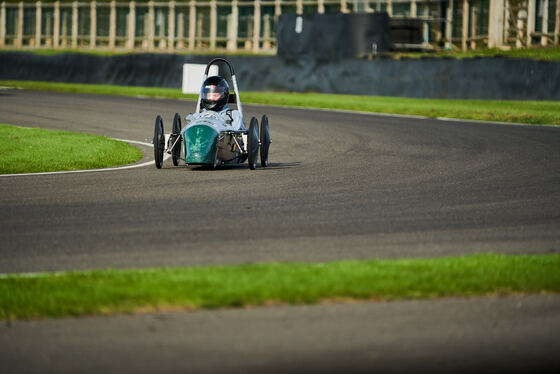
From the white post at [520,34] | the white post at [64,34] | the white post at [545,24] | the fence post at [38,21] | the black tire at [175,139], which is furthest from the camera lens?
the white post at [64,34]

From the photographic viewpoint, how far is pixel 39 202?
1022 cm

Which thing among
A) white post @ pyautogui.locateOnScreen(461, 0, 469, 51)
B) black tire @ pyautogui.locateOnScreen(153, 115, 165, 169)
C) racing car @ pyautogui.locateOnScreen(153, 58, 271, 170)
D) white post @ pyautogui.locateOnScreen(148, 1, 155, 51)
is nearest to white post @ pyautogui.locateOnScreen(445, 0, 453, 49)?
white post @ pyautogui.locateOnScreen(461, 0, 469, 51)

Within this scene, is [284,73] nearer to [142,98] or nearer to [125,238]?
[142,98]

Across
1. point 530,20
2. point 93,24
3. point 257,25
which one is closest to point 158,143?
point 530,20

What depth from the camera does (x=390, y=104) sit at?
3019cm

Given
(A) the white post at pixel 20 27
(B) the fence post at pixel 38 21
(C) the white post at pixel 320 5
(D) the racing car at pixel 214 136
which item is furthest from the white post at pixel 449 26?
(D) the racing car at pixel 214 136

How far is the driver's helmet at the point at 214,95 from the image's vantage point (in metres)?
14.1

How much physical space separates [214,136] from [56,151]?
334 centimetres

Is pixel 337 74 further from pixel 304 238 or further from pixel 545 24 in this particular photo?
pixel 304 238

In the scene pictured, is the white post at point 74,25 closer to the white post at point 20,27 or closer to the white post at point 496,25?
the white post at point 20,27

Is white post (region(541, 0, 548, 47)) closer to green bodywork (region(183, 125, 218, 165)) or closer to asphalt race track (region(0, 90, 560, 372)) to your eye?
asphalt race track (region(0, 90, 560, 372))

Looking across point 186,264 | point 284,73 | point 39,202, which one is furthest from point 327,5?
point 186,264

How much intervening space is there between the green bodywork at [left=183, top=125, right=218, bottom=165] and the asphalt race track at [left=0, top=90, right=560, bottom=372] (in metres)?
0.25

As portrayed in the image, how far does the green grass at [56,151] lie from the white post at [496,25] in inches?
767
